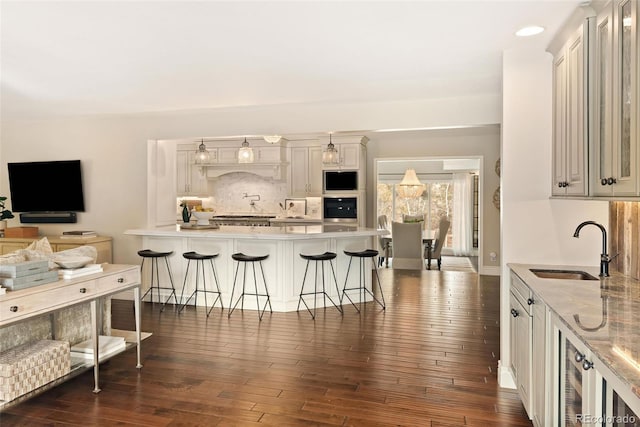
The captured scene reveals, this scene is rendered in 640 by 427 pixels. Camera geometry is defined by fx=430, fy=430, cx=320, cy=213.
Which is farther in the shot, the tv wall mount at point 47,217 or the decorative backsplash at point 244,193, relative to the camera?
the decorative backsplash at point 244,193

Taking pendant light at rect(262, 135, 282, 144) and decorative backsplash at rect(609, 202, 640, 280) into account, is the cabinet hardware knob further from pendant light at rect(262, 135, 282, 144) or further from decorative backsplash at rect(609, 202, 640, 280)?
pendant light at rect(262, 135, 282, 144)

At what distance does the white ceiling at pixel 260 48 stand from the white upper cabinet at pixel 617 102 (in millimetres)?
492

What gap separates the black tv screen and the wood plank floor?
6.76 ft

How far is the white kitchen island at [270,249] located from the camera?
5230mm

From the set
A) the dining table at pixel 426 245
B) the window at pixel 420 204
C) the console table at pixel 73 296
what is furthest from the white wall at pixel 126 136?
the window at pixel 420 204

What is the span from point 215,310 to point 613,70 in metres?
4.63

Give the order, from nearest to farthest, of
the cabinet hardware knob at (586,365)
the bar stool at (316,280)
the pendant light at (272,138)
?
the cabinet hardware knob at (586,365) → the bar stool at (316,280) → the pendant light at (272,138)

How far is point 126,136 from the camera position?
5.91 meters

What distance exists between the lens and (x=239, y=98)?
188 inches

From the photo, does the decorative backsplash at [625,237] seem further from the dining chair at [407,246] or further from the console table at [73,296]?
the dining chair at [407,246]

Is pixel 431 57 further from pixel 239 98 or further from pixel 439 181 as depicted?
pixel 439 181

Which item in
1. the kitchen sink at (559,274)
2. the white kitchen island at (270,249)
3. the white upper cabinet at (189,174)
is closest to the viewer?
the kitchen sink at (559,274)

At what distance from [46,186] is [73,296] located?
419 cm

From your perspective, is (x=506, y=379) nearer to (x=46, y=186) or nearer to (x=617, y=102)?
(x=617, y=102)
